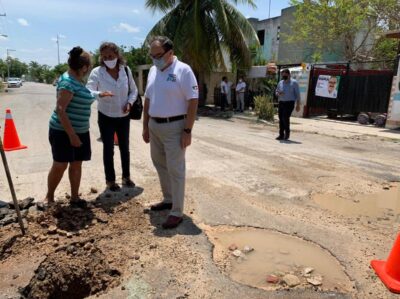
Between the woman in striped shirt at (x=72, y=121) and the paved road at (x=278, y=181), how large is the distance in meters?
0.92

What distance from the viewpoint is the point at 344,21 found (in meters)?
23.6

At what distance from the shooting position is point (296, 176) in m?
6.22

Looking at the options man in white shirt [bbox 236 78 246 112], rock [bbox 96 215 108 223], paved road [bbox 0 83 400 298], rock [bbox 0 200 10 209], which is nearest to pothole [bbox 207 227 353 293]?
paved road [bbox 0 83 400 298]

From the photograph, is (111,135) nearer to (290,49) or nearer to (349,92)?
(349,92)

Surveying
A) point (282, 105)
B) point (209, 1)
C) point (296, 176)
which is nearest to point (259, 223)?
point (296, 176)

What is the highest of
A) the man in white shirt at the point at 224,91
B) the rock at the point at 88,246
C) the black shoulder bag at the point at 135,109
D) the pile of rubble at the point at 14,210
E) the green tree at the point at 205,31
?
the green tree at the point at 205,31

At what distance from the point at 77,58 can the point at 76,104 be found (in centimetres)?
47

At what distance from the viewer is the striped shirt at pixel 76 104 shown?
4027mm

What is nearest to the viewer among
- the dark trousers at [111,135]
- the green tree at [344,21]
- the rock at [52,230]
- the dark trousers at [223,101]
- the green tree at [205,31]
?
the rock at [52,230]

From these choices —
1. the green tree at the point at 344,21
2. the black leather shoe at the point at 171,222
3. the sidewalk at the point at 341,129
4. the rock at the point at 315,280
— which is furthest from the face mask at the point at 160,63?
the green tree at the point at 344,21

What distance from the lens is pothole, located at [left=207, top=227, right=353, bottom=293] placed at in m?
3.12

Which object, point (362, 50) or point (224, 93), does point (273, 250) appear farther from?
point (362, 50)

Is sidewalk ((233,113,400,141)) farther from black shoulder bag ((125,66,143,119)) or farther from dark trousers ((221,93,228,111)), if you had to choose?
black shoulder bag ((125,66,143,119))

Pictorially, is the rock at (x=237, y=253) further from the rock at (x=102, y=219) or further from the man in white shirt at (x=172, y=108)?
the rock at (x=102, y=219)
